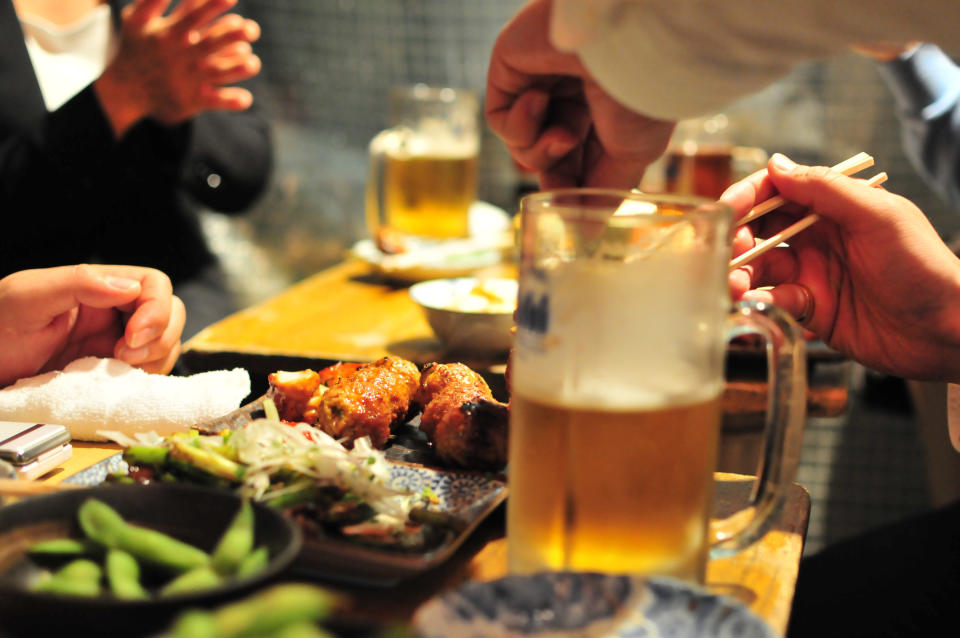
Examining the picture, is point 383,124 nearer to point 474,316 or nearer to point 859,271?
point 474,316

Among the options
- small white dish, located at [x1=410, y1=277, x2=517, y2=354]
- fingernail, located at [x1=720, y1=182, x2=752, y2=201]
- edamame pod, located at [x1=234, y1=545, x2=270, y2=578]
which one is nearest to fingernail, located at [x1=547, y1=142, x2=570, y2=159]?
fingernail, located at [x1=720, y1=182, x2=752, y2=201]

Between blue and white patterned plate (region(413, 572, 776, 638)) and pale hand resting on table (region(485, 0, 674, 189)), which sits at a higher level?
pale hand resting on table (region(485, 0, 674, 189))

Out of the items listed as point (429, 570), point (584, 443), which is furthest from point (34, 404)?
point (584, 443)

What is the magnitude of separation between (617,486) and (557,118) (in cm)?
52

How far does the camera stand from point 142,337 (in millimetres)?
1058

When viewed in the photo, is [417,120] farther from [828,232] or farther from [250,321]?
[828,232]

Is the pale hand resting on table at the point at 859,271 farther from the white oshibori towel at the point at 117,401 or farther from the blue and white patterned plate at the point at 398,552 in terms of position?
the white oshibori towel at the point at 117,401

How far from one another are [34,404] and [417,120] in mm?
1609

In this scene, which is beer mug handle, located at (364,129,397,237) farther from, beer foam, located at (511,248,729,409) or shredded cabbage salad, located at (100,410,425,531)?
beer foam, located at (511,248,729,409)

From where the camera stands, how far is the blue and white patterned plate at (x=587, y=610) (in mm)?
542

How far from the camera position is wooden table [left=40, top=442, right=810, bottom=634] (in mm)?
661

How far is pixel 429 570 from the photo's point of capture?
0.71m

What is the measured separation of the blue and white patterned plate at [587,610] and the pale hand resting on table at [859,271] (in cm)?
56

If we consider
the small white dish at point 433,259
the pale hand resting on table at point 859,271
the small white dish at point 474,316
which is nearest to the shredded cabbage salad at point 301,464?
the pale hand resting on table at point 859,271
